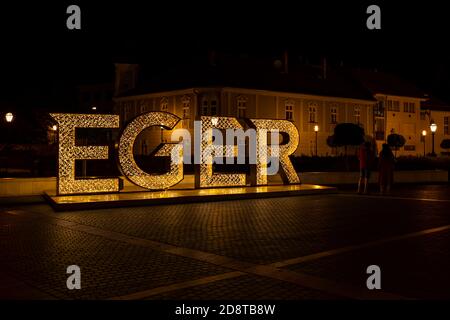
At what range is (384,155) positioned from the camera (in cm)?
2378

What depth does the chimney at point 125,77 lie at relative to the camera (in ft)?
201

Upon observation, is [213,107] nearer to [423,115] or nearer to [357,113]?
[357,113]

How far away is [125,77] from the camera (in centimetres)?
6219

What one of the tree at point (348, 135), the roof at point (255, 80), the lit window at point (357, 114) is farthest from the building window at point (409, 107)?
the tree at point (348, 135)

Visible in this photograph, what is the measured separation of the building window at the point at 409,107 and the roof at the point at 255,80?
6.63 m

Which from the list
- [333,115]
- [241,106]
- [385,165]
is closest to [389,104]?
[333,115]

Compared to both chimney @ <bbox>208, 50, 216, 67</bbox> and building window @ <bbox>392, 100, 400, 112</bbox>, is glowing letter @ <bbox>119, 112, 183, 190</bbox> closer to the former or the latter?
chimney @ <bbox>208, 50, 216, 67</bbox>

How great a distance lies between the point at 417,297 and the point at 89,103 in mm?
69341

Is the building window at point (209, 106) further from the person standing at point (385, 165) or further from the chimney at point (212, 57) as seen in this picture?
the person standing at point (385, 165)

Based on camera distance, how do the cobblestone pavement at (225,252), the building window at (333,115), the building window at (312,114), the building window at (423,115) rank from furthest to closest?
1. the building window at (423,115)
2. the building window at (333,115)
3. the building window at (312,114)
4. the cobblestone pavement at (225,252)

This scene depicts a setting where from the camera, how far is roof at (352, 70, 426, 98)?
65787 mm

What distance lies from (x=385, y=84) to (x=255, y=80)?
884 inches
